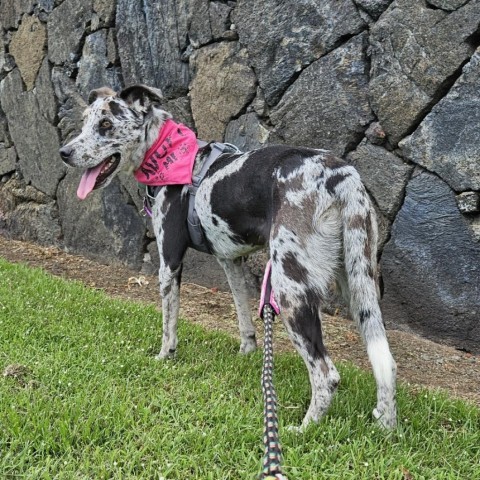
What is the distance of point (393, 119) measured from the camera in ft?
16.0

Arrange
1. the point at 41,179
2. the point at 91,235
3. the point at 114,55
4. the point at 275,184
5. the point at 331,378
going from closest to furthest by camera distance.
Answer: the point at 331,378, the point at 275,184, the point at 114,55, the point at 91,235, the point at 41,179

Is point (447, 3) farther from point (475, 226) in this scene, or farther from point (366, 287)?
point (366, 287)

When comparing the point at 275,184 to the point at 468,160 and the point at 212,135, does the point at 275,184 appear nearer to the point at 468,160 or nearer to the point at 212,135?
the point at 468,160

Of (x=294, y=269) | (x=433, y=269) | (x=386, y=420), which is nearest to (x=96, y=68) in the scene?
(x=433, y=269)

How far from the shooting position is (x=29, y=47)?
846cm

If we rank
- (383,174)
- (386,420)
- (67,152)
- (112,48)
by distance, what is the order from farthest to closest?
1. (112,48)
2. (383,174)
3. (67,152)
4. (386,420)

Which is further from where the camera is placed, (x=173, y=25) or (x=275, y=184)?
(x=173, y=25)

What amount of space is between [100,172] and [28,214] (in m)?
5.04

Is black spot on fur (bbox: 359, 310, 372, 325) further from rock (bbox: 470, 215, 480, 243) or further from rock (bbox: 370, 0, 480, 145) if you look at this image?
rock (bbox: 370, 0, 480, 145)

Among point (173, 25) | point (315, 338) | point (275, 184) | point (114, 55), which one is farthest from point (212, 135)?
point (315, 338)

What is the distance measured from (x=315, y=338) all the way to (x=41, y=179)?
260 inches

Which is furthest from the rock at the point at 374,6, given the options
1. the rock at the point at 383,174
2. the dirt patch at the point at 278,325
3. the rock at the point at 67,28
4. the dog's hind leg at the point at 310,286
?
the rock at the point at 67,28

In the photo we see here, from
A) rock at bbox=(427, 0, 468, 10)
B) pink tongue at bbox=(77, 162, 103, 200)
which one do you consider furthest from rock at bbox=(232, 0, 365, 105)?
pink tongue at bbox=(77, 162, 103, 200)

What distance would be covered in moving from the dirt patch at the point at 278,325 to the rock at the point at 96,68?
7.48 feet
